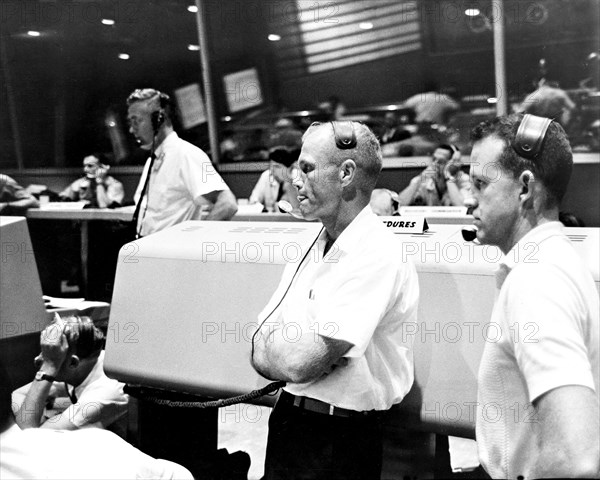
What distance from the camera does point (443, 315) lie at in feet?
4.93

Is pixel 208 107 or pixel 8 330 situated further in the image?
pixel 208 107

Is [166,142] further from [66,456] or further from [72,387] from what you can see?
[66,456]

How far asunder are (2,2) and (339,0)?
3392 mm

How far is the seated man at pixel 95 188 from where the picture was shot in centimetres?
601

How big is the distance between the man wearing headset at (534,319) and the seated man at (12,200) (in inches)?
155

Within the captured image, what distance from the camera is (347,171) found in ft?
4.66

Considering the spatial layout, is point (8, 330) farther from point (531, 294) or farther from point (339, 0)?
point (339, 0)

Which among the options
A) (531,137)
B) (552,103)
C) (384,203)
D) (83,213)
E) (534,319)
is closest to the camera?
(534,319)

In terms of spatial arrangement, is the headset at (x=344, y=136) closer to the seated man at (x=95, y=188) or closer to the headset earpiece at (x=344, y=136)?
the headset earpiece at (x=344, y=136)

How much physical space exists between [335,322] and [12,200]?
413 cm

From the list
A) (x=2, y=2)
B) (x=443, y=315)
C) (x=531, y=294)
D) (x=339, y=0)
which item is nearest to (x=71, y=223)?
(x=2, y=2)

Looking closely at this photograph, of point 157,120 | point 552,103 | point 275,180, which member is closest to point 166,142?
point 157,120

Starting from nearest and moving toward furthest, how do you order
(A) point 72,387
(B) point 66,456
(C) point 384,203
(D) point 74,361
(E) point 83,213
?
(B) point 66,456 → (D) point 74,361 → (A) point 72,387 → (C) point 384,203 → (E) point 83,213

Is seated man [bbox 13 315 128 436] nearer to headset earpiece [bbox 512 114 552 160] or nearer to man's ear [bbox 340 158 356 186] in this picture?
man's ear [bbox 340 158 356 186]
